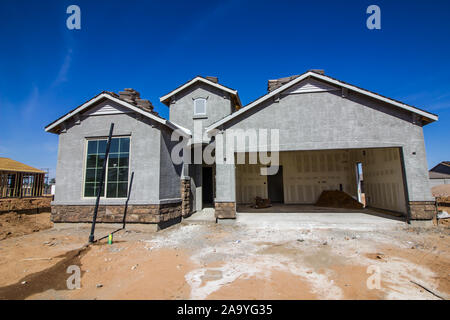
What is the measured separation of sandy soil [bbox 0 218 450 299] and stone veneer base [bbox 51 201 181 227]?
656 millimetres

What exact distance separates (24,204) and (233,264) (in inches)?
827

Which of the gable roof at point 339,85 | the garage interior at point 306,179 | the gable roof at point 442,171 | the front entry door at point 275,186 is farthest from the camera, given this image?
the gable roof at point 442,171

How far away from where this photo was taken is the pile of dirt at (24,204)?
1603 centimetres

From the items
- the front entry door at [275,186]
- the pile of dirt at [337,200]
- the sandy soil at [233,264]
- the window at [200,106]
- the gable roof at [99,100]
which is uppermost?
the window at [200,106]

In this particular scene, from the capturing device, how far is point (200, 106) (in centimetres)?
1264

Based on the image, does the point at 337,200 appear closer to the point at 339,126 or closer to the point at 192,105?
the point at 339,126

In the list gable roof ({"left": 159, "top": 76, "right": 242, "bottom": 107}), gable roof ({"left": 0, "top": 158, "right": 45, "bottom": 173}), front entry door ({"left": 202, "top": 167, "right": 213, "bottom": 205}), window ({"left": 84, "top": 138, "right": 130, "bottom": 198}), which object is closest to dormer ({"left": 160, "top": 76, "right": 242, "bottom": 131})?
gable roof ({"left": 159, "top": 76, "right": 242, "bottom": 107})

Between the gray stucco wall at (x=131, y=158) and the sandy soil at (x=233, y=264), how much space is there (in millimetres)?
1510

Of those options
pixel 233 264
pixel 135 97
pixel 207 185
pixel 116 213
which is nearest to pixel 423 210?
pixel 233 264

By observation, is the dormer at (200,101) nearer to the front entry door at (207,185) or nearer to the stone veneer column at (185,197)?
the front entry door at (207,185)

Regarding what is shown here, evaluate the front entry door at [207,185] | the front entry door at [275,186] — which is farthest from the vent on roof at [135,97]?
the front entry door at [275,186]

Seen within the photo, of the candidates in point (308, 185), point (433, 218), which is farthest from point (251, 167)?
point (433, 218)

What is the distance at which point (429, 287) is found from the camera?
3629mm

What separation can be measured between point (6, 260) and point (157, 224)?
3998mm
